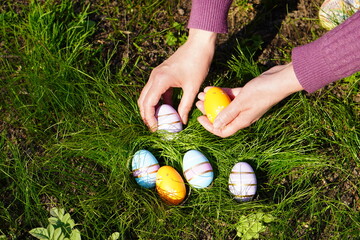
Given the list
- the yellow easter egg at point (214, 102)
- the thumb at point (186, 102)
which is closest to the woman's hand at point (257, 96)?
the yellow easter egg at point (214, 102)

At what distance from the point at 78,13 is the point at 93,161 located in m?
1.19

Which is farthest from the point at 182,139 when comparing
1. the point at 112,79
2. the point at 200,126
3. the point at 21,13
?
the point at 21,13

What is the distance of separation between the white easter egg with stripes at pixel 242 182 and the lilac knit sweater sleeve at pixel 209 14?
30.4 inches

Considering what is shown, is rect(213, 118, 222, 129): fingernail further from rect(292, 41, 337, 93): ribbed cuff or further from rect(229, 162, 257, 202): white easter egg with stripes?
rect(292, 41, 337, 93): ribbed cuff

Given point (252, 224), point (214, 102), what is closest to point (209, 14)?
point (214, 102)

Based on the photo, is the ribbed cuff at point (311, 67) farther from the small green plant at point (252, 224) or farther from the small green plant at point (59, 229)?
the small green plant at point (59, 229)

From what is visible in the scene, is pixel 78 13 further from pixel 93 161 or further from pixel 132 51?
pixel 93 161

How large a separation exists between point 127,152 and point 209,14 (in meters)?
0.89

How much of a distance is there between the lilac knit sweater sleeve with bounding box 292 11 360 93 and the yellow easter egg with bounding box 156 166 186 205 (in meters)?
0.80

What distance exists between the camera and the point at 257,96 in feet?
6.06

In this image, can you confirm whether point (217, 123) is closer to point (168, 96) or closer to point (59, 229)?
point (168, 96)

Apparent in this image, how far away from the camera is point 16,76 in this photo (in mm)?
2471

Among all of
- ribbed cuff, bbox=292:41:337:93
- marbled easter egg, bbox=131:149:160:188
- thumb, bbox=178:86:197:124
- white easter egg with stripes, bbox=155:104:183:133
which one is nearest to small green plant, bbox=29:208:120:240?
marbled easter egg, bbox=131:149:160:188

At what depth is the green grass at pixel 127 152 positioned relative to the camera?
80.9 inches
